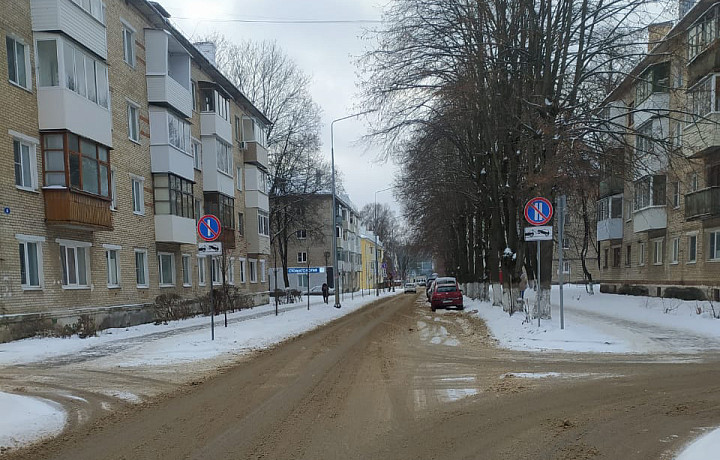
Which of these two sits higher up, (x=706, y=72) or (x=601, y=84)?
(x=706, y=72)

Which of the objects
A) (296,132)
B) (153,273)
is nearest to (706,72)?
(153,273)

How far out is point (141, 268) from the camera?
2203cm

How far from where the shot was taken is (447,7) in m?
16.9

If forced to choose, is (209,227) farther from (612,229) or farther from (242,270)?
(612,229)

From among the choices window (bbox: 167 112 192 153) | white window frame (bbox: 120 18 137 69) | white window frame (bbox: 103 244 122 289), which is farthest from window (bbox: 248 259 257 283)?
white window frame (bbox: 120 18 137 69)

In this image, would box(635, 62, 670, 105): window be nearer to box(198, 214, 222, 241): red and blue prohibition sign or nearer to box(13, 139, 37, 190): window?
box(198, 214, 222, 241): red and blue prohibition sign

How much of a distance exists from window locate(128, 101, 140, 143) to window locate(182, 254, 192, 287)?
21.5 feet

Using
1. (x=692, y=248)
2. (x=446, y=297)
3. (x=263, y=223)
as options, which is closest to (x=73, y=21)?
(x=446, y=297)

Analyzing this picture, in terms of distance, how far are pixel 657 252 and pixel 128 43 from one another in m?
28.1

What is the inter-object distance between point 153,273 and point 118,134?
5873 millimetres

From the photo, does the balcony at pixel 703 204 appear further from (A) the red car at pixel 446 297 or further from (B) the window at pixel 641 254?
(A) the red car at pixel 446 297

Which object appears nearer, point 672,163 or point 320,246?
point 672,163

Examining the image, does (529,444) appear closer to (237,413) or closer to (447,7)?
(237,413)

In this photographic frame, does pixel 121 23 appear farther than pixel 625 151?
Yes
